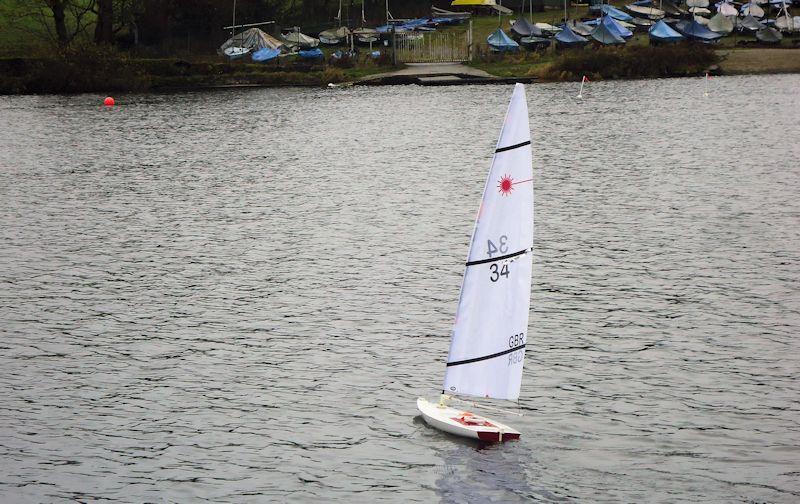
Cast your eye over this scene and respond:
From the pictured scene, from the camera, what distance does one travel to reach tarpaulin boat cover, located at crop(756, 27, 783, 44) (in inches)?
5846

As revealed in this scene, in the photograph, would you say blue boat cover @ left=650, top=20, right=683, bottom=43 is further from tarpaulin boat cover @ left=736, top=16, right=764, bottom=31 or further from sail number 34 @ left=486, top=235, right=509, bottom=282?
sail number 34 @ left=486, top=235, right=509, bottom=282

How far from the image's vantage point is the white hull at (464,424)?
2930 cm

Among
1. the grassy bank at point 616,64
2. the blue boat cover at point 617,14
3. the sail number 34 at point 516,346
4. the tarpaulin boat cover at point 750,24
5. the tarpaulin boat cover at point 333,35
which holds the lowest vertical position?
the sail number 34 at point 516,346

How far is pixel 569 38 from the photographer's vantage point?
147m

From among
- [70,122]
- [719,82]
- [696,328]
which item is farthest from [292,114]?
[696,328]

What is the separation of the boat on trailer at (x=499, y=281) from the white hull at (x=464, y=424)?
0.23ft

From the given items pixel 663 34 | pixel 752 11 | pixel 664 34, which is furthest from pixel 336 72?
pixel 752 11

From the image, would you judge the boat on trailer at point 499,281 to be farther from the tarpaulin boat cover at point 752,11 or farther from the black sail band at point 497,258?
the tarpaulin boat cover at point 752,11

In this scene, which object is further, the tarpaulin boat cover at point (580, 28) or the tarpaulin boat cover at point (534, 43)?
the tarpaulin boat cover at point (580, 28)

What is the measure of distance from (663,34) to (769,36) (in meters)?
15.0

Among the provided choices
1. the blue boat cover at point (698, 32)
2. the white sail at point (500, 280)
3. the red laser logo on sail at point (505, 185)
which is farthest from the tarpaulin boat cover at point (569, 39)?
the red laser logo on sail at point (505, 185)

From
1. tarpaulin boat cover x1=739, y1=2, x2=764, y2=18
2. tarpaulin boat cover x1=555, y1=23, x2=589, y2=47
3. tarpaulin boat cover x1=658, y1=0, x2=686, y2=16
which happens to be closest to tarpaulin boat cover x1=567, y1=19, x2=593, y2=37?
tarpaulin boat cover x1=555, y1=23, x2=589, y2=47

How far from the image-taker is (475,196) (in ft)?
228

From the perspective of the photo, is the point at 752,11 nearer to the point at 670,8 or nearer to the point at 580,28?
the point at 670,8
